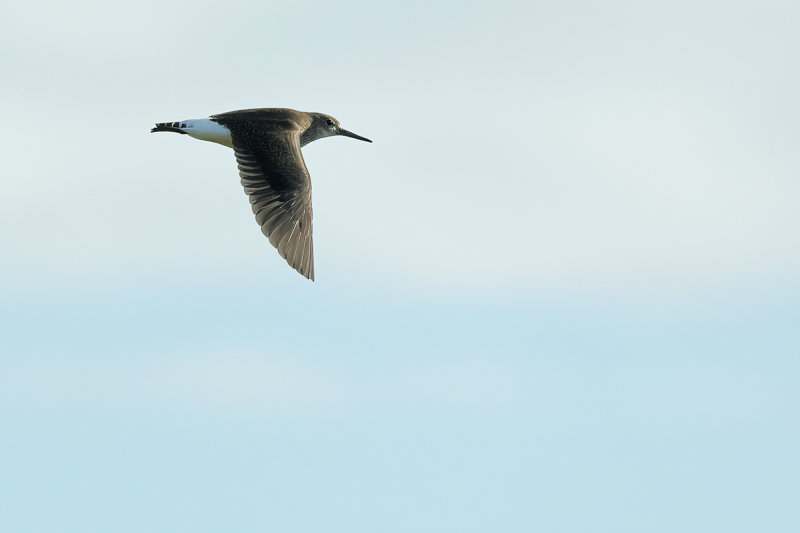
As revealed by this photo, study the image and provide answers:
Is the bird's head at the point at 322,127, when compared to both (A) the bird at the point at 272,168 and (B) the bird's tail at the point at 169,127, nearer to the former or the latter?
(A) the bird at the point at 272,168

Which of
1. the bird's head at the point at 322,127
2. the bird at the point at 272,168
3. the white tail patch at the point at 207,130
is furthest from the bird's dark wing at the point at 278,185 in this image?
the bird's head at the point at 322,127

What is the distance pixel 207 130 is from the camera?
23.0m

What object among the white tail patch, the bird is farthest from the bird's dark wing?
the white tail patch

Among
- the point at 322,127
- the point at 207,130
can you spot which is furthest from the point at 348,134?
the point at 207,130

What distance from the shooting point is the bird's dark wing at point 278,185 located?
2159cm

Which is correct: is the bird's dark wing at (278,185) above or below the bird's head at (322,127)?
below

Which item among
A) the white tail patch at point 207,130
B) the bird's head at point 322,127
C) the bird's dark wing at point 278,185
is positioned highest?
the bird's head at point 322,127

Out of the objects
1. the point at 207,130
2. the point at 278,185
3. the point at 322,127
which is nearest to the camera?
the point at 278,185

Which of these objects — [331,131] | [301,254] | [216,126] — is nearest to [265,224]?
[301,254]

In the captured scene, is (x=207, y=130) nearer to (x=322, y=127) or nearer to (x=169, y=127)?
(x=169, y=127)

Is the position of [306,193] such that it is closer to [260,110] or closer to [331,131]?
[260,110]

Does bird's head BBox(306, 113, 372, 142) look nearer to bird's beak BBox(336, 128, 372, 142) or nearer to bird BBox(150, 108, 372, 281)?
bird's beak BBox(336, 128, 372, 142)

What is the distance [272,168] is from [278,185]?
0.32 m

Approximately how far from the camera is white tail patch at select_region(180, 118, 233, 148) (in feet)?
75.0
